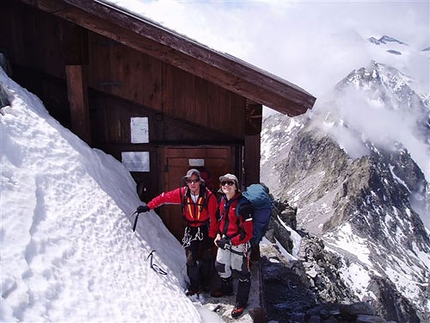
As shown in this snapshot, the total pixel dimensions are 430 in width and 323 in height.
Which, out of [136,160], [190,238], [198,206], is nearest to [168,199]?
[198,206]

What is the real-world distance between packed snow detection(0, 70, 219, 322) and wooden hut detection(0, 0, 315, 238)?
80cm

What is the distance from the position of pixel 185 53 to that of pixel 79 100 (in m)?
2.67

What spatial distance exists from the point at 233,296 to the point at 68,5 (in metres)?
6.44

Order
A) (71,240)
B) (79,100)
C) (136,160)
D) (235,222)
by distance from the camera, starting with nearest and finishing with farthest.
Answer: (71,240), (235,222), (79,100), (136,160)

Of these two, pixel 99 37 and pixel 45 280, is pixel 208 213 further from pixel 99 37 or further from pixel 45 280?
pixel 99 37

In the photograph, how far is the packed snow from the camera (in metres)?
4.73

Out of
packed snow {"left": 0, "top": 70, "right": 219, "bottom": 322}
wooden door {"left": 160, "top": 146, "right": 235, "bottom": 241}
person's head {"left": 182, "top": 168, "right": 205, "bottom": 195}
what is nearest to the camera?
packed snow {"left": 0, "top": 70, "right": 219, "bottom": 322}

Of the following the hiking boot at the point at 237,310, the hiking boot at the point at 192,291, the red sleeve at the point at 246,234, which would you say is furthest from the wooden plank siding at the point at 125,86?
the hiking boot at the point at 237,310

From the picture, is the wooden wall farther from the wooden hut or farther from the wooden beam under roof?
the wooden beam under roof

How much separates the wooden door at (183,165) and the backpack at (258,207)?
1700mm

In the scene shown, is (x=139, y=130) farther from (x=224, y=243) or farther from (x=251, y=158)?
(x=224, y=243)

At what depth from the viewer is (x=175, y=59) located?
25.6ft

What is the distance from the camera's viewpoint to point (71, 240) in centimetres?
579

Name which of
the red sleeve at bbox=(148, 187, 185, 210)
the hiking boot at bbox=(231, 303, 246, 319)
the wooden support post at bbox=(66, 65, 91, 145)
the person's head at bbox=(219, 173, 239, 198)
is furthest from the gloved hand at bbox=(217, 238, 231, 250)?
the wooden support post at bbox=(66, 65, 91, 145)
